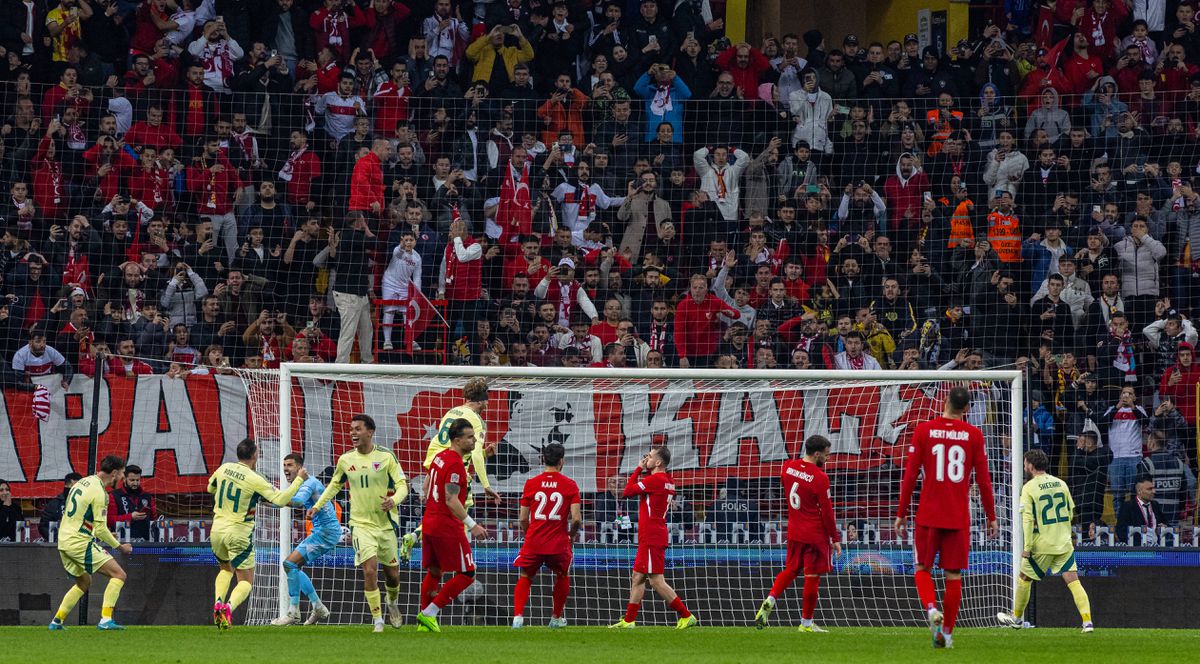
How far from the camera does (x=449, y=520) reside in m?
13.2

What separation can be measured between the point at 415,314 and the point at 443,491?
6.23m

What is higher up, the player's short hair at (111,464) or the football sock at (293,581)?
the player's short hair at (111,464)

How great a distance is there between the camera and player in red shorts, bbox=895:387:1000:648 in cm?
1140

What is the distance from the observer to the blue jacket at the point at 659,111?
2092cm

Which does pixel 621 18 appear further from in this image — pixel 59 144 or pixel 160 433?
pixel 160 433

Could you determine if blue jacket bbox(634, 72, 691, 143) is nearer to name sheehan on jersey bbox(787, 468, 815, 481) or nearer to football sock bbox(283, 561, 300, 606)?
name sheehan on jersey bbox(787, 468, 815, 481)

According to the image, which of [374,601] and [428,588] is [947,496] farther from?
[374,601]

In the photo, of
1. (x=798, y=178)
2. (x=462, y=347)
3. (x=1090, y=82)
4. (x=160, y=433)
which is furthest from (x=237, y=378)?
(x=1090, y=82)

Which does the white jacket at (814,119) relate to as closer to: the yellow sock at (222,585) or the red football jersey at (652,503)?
the red football jersey at (652,503)

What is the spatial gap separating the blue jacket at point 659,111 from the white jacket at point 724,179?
0.65 metres

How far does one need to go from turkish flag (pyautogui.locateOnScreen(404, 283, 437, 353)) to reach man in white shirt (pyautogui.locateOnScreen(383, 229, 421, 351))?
0.05 meters

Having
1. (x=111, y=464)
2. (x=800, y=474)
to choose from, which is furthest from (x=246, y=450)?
(x=800, y=474)

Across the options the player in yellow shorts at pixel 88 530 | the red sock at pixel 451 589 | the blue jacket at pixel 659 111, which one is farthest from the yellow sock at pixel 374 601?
the blue jacket at pixel 659 111

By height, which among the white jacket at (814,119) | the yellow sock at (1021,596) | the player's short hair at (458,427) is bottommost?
the yellow sock at (1021,596)
